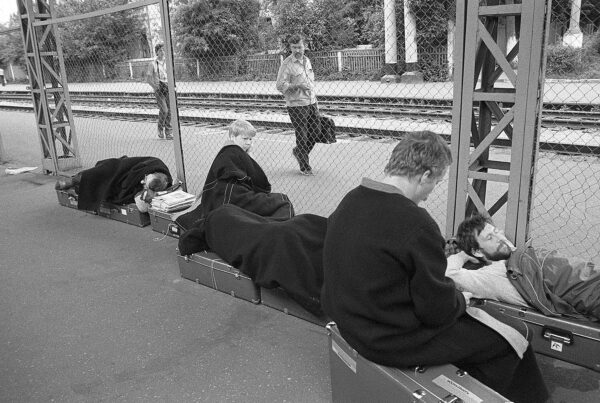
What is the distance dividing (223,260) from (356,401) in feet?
5.84

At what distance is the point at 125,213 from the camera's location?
567cm

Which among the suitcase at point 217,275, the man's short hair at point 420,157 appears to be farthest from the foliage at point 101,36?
the man's short hair at point 420,157

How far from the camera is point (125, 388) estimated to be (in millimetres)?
2816

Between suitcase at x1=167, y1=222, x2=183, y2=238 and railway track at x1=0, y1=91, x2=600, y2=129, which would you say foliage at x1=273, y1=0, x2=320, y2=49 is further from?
suitcase at x1=167, y1=222, x2=183, y2=238

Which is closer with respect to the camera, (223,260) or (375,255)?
(375,255)

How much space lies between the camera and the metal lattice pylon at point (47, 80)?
7.33 meters

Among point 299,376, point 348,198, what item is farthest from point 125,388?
point 348,198

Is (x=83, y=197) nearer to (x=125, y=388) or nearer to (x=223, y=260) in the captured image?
(x=223, y=260)

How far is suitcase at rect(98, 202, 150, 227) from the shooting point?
218 inches

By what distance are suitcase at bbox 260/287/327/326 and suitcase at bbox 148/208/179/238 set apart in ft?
5.59

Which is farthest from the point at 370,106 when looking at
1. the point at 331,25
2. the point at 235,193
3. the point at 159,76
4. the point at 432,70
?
the point at 235,193

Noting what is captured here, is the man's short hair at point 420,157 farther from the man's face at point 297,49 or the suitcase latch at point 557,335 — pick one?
the man's face at point 297,49

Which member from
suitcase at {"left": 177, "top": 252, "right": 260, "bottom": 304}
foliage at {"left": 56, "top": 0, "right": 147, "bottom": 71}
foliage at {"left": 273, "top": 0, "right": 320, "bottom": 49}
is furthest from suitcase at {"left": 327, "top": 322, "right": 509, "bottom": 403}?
foliage at {"left": 273, "top": 0, "right": 320, "bottom": 49}

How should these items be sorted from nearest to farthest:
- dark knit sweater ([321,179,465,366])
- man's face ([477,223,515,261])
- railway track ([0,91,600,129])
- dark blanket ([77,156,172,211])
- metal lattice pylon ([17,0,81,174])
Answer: dark knit sweater ([321,179,465,366]) < man's face ([477,223,515,261]) < dark blanket ([77,156,172,211]) < metal lattice pylon ([17,0,81,174]) < railway track ([0,91,600,129])
